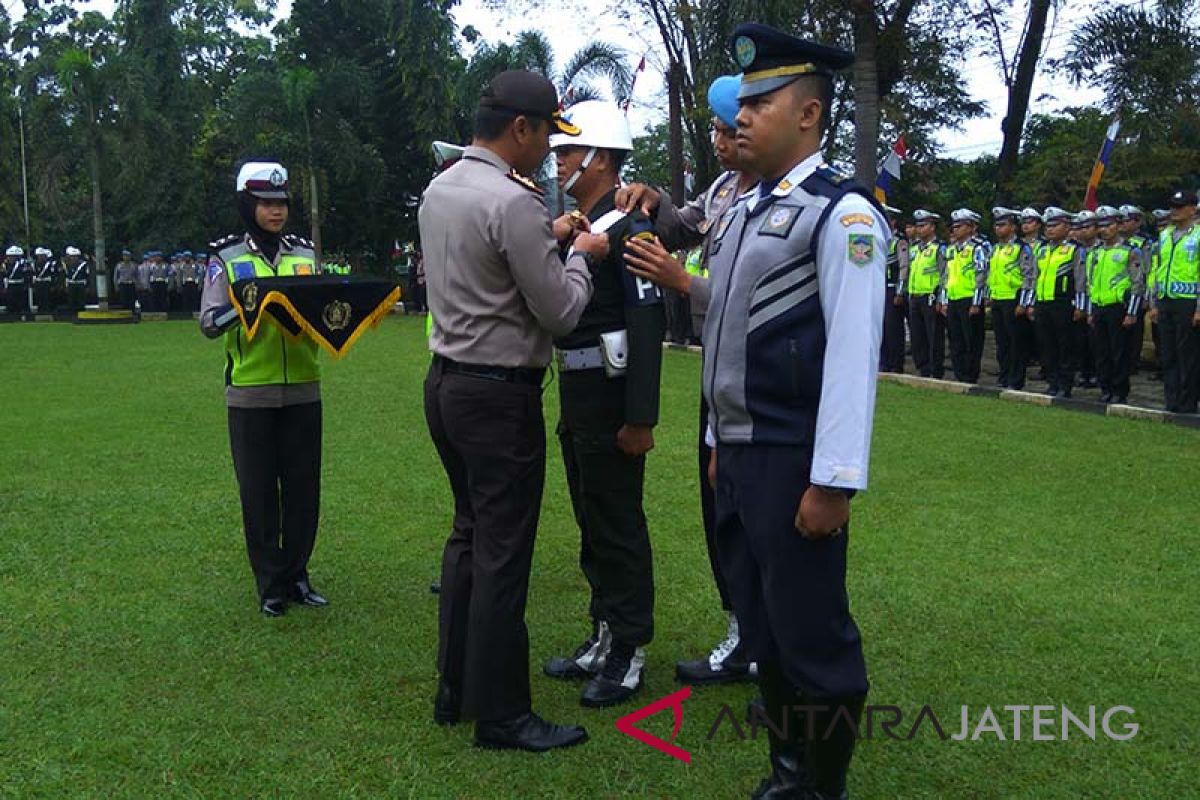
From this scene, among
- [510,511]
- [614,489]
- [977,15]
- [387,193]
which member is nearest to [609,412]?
[614,489]

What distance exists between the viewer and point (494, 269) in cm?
351

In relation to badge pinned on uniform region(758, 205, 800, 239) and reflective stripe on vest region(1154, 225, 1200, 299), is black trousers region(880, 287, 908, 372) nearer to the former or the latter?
reflective stripe on vest region(1154, 225, 1200, 299)

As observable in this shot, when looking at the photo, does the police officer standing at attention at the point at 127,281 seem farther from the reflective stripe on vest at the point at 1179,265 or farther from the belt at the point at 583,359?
the belt at the point at 583,359

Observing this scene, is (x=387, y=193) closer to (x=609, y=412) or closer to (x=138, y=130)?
(x=138, y=130)

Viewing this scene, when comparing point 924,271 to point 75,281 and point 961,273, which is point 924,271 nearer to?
point 961,273

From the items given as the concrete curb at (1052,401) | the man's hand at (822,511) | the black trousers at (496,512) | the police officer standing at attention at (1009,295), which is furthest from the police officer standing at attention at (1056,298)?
the man's hand at (822,511)

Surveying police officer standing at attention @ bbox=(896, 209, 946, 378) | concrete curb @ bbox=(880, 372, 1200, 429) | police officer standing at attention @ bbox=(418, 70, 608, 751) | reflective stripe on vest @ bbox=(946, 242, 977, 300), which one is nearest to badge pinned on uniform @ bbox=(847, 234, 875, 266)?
police officer standing at attention @ bbox=(418, 70, 608, 751)

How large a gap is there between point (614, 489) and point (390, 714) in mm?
1096

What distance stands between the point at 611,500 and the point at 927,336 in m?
11.4

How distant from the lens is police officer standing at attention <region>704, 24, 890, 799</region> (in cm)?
266

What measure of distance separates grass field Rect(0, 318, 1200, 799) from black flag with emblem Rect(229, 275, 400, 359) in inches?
48.8

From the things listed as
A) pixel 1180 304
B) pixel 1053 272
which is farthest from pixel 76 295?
pixel 1180 304

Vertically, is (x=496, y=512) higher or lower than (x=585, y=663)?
higher

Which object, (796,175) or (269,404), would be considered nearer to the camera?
(796,175)
